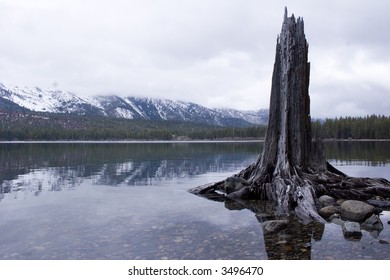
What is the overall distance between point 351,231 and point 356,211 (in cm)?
300

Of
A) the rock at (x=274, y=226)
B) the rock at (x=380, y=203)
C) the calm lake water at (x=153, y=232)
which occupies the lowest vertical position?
the calm lake water at (x=153, y=232)

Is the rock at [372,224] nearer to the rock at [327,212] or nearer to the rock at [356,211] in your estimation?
the rock at [356,211]

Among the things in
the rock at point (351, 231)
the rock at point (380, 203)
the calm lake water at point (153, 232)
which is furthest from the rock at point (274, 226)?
the rock at point (380, 203)

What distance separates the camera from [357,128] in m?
175

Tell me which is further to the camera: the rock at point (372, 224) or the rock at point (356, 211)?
the rock at point (356, 211)

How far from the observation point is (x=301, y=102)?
25406 millimetres

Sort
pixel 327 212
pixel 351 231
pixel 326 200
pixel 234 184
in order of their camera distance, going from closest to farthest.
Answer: pixel 351 231, pixel 327 212, pixel 326 200, pixel 234 184

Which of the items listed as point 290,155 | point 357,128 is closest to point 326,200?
point 290,155

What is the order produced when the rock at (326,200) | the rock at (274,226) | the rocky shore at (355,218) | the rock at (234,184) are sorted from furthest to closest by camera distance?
the rock at (234,184), the rock at (326,200), the rock at (274,226), the rocky shore at (355,218)

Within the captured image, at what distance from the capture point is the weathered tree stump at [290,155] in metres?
22.6

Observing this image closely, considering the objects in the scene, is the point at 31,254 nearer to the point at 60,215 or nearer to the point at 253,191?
the point at 60,215

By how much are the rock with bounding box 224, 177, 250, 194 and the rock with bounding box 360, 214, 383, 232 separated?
10.6 m

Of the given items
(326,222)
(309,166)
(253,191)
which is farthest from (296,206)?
(309,166)

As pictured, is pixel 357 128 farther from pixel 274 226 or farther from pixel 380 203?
pixel 274 226
